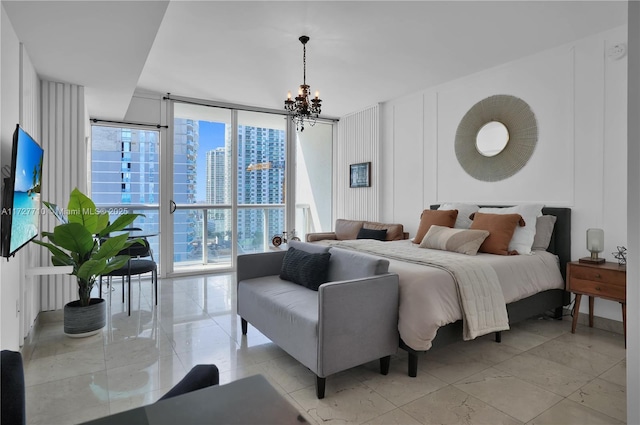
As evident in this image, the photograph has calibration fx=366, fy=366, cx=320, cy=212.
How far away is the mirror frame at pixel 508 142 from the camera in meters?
3.85

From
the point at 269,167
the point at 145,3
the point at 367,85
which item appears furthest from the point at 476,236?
the point at 269,167

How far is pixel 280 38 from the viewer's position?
11.4ft

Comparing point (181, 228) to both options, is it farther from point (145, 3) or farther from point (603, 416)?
point (603, 416)

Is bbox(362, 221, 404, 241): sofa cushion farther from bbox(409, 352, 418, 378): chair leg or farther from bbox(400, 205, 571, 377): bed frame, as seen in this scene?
bbox(409, 352, 418, 378): chair leg

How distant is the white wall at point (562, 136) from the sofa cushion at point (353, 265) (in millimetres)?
2262

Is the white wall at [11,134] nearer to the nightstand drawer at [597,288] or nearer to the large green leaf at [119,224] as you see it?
the large green leaf at [119,224]

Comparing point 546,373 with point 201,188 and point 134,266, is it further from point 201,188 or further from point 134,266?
point 201,188

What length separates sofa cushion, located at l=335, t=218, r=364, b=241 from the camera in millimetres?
5695

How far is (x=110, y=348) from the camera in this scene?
2838 millimetres

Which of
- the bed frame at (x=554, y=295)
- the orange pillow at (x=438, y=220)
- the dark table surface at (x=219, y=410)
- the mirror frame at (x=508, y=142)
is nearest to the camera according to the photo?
the dark table surface at (x=219, y=410)

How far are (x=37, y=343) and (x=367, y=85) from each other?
4433mm

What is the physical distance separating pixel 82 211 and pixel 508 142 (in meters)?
4.21

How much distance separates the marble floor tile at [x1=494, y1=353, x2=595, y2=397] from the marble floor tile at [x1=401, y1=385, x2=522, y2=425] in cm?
51

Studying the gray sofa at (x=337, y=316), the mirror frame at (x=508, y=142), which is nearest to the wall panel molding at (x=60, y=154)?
the gray sofa at (x=337, y=316)
